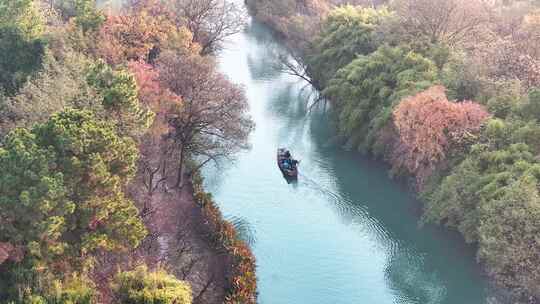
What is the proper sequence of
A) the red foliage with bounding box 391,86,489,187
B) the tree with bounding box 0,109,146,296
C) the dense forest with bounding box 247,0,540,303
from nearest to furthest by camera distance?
the tree with bounding box 0,109,146,296, the dense forest with bounding box 247,0,540,303, the red foliage with bounding box 391,86,489,187

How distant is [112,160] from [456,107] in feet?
58.3

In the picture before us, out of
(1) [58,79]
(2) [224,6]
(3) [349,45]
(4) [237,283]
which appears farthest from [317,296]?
(2) [224,6]

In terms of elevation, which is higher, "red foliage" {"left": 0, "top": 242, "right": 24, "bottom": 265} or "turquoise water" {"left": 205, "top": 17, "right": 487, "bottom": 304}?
"red foliage" {"left": 0, "top": 242, "right": 24, "bottom": 265}

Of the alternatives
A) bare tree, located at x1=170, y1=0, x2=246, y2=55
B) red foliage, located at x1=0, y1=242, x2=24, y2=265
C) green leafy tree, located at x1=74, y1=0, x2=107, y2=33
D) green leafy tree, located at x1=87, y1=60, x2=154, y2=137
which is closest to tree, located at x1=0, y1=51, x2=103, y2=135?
green leafy tree, located at x1=87, y1=60, x2=154, y2=137

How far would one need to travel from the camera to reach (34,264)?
61.7ft

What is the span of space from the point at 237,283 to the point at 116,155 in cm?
771

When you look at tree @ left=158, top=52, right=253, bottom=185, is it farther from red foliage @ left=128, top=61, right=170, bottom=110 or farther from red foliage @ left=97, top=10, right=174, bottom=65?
red foliage @ left=97, top=10, right=174, bottom=65

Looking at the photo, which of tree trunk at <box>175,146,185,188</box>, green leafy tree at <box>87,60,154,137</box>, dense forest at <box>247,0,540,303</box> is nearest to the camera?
green leafy tree at <box>87,60,154,137</box>

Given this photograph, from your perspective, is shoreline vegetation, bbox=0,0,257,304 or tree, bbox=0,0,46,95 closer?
shoreline vegetation, bbox=0,0,257,304

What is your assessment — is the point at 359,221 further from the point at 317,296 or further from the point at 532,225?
the point at 532,225

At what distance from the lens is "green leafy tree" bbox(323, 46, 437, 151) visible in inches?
1448

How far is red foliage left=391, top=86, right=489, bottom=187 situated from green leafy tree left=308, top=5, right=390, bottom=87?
42.4ft

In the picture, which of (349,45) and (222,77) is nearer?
(222,77)

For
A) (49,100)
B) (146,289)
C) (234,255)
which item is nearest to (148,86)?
(49,100)
